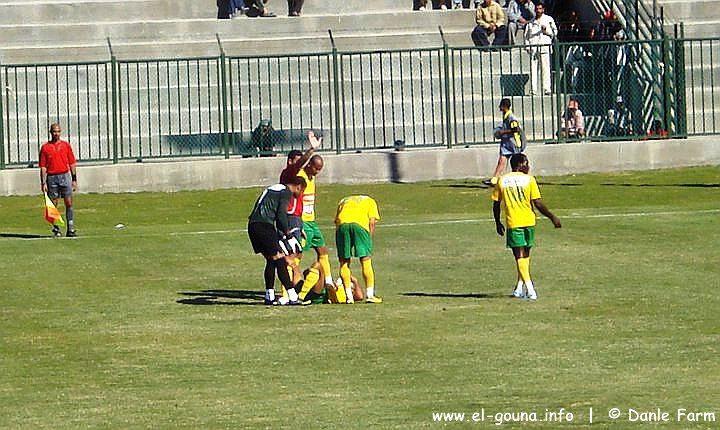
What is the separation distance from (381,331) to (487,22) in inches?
852

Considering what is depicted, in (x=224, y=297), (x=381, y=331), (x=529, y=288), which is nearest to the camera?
(x=381, y=331)

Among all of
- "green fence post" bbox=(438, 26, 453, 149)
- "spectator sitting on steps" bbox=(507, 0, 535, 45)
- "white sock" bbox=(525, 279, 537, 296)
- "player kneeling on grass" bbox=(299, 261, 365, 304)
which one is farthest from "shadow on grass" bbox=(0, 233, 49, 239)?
"spectator sitting on steps" bbox=(507, 0, 535, 45)

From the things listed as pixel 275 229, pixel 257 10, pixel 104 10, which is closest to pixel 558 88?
pixel 257 10

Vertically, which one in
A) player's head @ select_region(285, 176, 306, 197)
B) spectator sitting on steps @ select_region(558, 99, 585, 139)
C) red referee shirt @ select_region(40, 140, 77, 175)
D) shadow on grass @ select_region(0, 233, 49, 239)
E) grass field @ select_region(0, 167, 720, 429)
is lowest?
grass field @ select_region(0, 167, 720, 429)

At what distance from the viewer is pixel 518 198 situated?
678 inches

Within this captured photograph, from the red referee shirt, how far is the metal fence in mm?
7585

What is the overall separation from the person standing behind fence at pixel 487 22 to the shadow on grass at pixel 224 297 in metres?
18.8

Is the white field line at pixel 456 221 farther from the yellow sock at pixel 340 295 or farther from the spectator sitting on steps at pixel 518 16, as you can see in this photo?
the spectator sitting on steps at pixel 518 16

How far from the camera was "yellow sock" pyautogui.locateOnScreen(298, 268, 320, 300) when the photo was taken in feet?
56.8

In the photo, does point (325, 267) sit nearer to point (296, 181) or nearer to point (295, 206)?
point (295, 206)

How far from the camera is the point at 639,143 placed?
1328 inches

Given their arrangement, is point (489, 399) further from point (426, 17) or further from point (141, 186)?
point (426, 17)

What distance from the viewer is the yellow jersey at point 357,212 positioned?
17.2m

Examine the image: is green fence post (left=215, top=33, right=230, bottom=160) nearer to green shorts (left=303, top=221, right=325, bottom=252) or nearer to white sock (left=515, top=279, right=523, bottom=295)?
green shorts (left=303, top=221, right=325, bottom=252)
